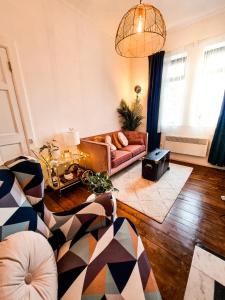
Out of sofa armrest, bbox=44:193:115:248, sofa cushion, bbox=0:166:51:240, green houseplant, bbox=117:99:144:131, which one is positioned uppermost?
green houseplant, bbox=117:99:144:131

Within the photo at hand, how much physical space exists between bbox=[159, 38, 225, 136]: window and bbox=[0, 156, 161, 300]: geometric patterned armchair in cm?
293

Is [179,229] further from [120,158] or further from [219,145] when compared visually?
[219,145]

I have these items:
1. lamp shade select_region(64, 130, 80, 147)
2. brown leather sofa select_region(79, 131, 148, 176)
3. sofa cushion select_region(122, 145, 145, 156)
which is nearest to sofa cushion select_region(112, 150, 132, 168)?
brown leather sofa select_region(79, 131, 148, 176)

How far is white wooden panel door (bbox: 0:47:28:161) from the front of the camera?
169 cm

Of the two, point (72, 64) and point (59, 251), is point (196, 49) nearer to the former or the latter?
point (72, 64)

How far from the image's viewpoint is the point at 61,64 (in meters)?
2.34

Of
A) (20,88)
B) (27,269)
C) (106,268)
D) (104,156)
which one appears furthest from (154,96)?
(27,269)

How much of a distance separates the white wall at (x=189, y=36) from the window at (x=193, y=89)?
0.19 metres

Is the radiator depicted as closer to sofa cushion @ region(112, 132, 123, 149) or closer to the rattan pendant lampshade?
sofa cushion @ region(112, 132, 123, 149)

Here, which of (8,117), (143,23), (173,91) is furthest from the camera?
(173,91)

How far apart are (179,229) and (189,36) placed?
11.6ft

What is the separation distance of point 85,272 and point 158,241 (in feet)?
3.23

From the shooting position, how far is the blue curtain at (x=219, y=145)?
8.81 feet

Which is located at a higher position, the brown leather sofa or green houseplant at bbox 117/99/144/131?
green houseplant at bbox 117/99/144/131
